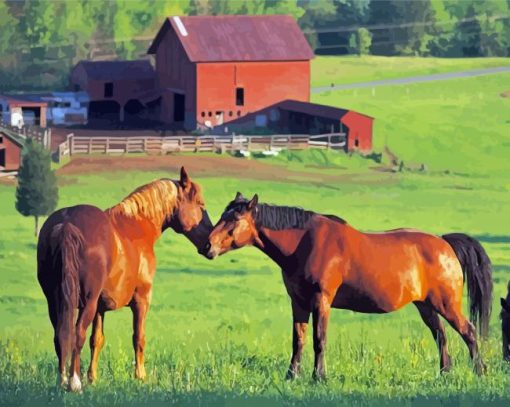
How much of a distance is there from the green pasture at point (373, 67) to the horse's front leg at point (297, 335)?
113 feet

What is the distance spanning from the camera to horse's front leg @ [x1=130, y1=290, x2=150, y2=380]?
15.5 metres

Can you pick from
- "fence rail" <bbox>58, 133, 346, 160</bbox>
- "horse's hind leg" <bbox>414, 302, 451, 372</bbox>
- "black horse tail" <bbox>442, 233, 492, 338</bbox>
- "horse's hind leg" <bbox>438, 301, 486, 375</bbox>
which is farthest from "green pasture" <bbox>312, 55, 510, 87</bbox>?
A: "horse's hind leg" <bbox>438, 301, 486, 375</bbox>

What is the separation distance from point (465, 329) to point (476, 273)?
2.04ft

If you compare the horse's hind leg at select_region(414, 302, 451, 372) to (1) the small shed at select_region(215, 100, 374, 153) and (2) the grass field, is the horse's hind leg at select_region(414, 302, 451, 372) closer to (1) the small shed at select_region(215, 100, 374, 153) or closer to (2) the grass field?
(2) the grass field

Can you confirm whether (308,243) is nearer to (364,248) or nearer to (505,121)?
(364,248)

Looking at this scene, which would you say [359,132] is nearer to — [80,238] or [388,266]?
[388,266]

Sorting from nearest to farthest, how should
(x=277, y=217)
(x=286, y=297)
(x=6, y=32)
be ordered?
(x=277, y=217)
(x=286, y=297)
(x=6, y=32)

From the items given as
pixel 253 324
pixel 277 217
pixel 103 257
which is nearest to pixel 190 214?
pixel 277 217

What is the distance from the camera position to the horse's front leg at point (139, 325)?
15.5 metres

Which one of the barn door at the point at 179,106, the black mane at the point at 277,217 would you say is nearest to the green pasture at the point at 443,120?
the barn door at the point at 179,106

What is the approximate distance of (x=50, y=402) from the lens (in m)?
14.6

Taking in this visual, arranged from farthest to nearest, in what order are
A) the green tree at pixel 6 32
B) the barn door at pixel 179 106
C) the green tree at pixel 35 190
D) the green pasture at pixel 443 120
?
the green tree at pixel 6 32, the barn door at pixel 179 106, the green pasture at pixel 443 120, the green tree at pixel 35 190

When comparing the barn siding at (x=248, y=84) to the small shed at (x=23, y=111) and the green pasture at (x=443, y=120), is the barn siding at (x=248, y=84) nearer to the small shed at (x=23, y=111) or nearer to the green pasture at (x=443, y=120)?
the green pasture at (x=443, y=120)

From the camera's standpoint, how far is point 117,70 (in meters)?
52.6
